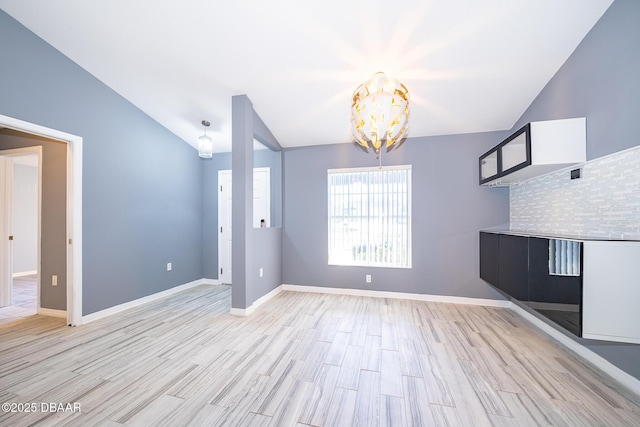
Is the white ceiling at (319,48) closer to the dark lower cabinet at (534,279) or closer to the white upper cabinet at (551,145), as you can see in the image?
the white upper cabinet at (551,145)

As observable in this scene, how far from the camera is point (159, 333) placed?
102 inches

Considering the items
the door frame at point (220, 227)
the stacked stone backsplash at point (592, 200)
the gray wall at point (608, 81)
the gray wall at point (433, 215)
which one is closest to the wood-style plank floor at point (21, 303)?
the door frame at point (220, 227)

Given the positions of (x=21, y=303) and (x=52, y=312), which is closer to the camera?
(x=52, y=312)

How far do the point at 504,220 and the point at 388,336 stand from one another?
2414mm

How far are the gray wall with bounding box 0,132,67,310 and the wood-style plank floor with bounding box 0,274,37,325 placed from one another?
321 millimetres

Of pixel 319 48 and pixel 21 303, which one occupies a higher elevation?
pixel 319 48

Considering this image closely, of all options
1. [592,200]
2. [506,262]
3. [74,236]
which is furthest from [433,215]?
[74,236]

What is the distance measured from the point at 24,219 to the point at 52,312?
4.13 meters

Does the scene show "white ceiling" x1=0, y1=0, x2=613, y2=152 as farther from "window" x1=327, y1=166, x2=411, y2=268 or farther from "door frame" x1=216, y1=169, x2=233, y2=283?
"door frame" x1=216, y1=169, x2=233, y2=283

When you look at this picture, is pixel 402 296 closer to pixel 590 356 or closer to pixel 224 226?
pixel 590 356

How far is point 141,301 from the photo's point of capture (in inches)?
138

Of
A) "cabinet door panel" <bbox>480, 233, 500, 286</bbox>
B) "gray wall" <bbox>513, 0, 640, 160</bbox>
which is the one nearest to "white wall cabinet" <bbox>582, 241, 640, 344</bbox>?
"gray wall" <bbox>513, 0, 640, 160</bbox>

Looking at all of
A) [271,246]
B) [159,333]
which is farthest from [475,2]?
[159,333]

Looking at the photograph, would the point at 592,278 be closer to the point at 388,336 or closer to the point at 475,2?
the point at 388,336
